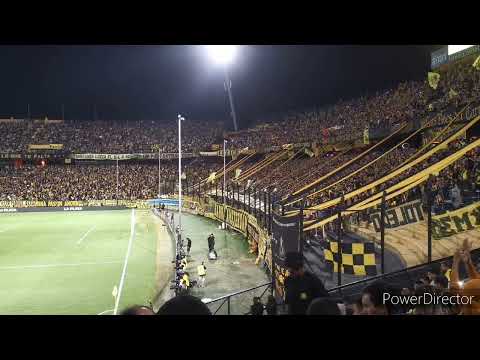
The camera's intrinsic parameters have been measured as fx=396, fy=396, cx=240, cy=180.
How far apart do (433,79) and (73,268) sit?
22.7 meters

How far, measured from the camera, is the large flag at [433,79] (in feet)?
78.7

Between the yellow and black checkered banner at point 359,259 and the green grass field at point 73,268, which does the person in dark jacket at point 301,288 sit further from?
the green grass field at point 73,268

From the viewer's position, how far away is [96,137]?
203 ft

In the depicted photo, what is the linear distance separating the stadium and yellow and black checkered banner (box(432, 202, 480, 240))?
27mm

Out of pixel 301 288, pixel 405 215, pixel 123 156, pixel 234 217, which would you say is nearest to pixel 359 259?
pixel 405 215

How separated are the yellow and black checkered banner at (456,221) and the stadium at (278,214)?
3 centimetres

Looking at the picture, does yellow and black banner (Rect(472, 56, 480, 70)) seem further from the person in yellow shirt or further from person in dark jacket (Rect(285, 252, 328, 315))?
person in dark jacket (Rect(285, 252, 328, 315))

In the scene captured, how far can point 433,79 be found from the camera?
24.4 metres
